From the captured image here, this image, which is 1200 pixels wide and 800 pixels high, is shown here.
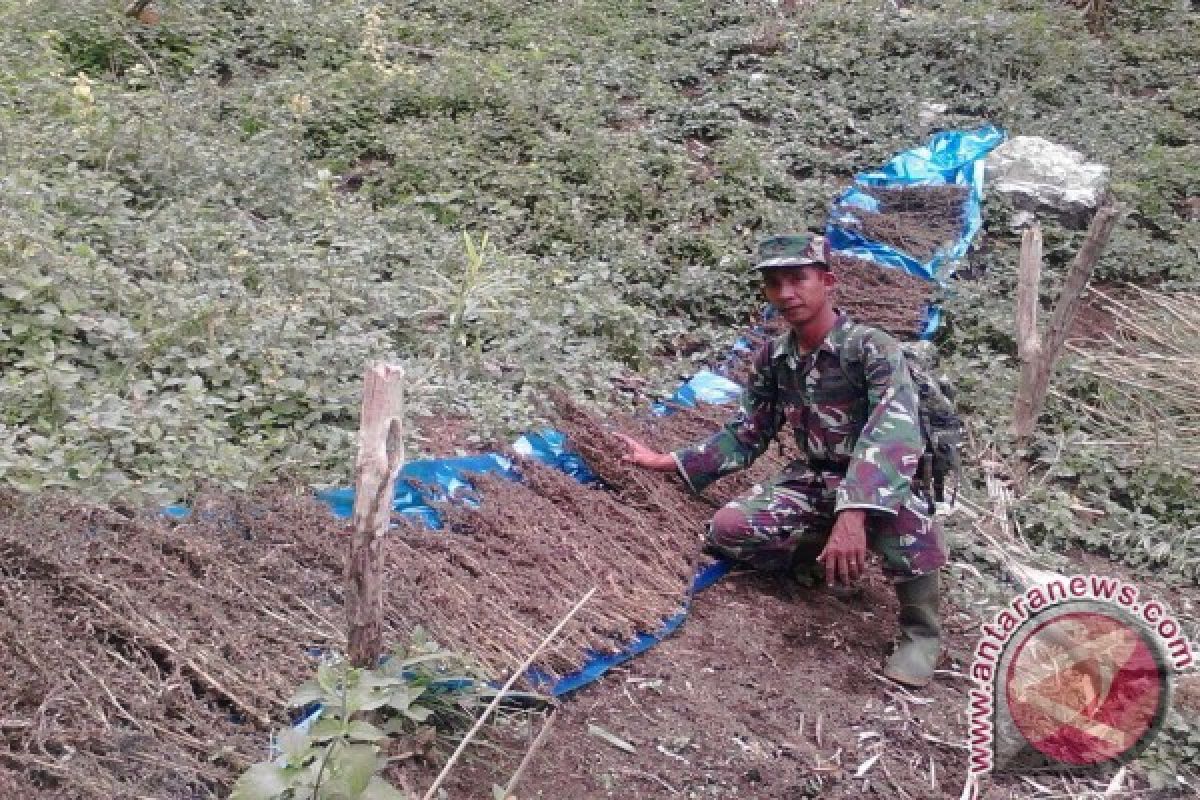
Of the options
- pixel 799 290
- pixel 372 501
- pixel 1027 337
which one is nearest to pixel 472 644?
pixel 372 501

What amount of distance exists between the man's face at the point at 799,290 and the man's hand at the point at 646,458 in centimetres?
69

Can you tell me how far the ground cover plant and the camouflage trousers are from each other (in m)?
0.17

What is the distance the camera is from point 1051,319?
496 cm

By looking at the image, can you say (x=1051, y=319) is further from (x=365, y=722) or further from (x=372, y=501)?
(x=365, y=722)

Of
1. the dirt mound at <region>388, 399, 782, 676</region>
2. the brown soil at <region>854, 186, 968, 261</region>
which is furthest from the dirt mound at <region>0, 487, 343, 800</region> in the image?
the brown soil at <region>854, 186, 968, 261</region>

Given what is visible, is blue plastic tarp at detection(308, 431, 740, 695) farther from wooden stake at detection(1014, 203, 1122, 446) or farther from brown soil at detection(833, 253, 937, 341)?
brown soil at detection(833, 253, 937, 341)

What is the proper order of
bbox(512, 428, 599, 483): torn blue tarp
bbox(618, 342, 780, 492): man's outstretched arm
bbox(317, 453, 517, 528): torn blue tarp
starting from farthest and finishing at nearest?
bbox(512, 428, 599, 483): torn blue tarp, bbox(618, 342, 780, 492): man's outstretched arm, bbox(317, 453, 517, 528): torn blue tarp

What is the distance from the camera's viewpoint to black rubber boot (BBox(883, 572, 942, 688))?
322cm

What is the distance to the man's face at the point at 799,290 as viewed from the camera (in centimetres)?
337

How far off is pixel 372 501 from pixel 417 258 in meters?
3.48

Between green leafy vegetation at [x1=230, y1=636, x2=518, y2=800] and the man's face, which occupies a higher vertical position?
the man's face

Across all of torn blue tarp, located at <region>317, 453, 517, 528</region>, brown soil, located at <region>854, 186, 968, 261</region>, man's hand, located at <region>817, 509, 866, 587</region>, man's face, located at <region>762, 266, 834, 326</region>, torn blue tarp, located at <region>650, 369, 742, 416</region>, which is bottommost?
brown soil, located at <region>854, 186, 968, 261</region>

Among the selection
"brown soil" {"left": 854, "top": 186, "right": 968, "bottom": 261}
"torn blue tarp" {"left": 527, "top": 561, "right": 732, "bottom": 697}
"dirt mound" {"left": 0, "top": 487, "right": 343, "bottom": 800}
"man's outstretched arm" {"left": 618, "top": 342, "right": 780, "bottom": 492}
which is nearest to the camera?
"dirt mound" {"left": 0, "top": 487, "right": 343, "bottom": 800}

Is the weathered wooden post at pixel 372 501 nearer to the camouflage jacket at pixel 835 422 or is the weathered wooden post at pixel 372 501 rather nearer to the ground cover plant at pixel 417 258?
the ground cover plant at pixel 417 258
